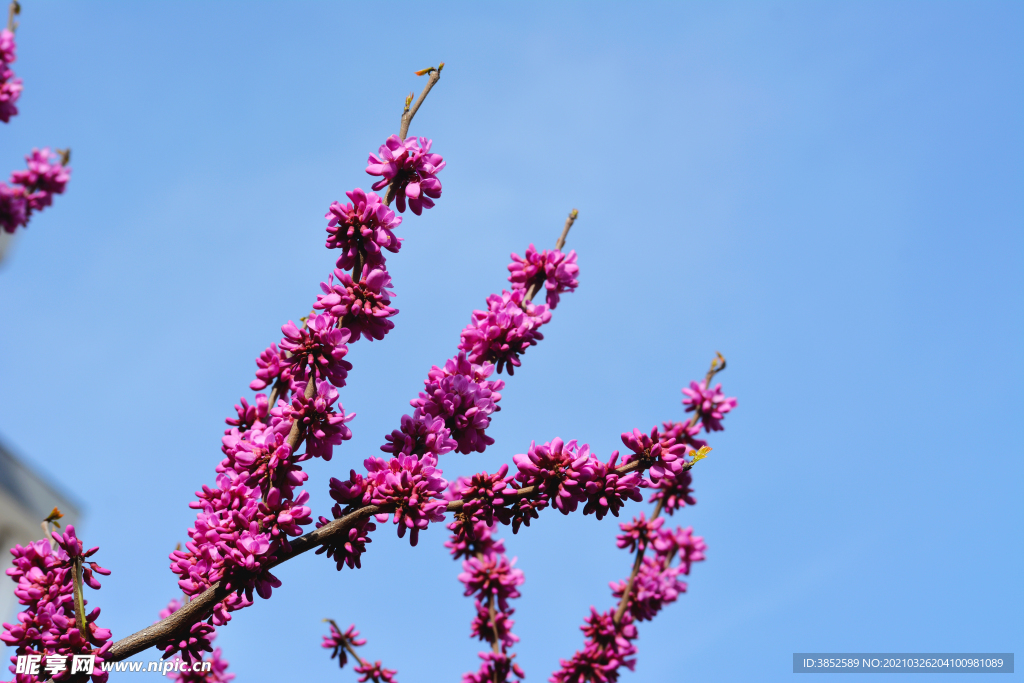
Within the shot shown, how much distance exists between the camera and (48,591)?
152 inches

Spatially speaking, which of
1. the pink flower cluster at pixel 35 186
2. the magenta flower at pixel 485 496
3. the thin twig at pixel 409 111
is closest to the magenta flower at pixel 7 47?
the pink flower cluster at pixel 35 186

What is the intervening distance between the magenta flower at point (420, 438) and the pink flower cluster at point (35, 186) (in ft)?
Result: 22.6

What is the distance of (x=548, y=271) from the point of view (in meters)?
4.99

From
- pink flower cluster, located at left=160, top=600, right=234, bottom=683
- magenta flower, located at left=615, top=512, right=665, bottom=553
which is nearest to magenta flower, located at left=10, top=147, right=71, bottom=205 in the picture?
pink flower cluster, located at left=160, top=600, right=234, bottom=683

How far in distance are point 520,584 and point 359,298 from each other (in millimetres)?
4214

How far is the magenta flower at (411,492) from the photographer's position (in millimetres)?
3666

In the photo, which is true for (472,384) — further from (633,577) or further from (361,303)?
(633,577)

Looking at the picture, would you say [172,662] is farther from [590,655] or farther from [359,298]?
[590,655]

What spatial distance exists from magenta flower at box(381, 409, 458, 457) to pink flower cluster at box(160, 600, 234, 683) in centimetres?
139

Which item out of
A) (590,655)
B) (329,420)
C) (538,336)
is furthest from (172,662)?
(590,655)

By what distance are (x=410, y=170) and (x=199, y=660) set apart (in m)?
3.10

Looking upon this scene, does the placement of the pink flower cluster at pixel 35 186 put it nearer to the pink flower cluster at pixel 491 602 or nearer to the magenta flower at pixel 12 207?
the magenta flower at pixel 12 207

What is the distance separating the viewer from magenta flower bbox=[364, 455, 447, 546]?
3.67 metres

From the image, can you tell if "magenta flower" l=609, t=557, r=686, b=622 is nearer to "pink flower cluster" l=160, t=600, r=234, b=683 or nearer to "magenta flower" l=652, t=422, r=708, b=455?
"magenta flower" l=652, t=422, r=708, b=455
